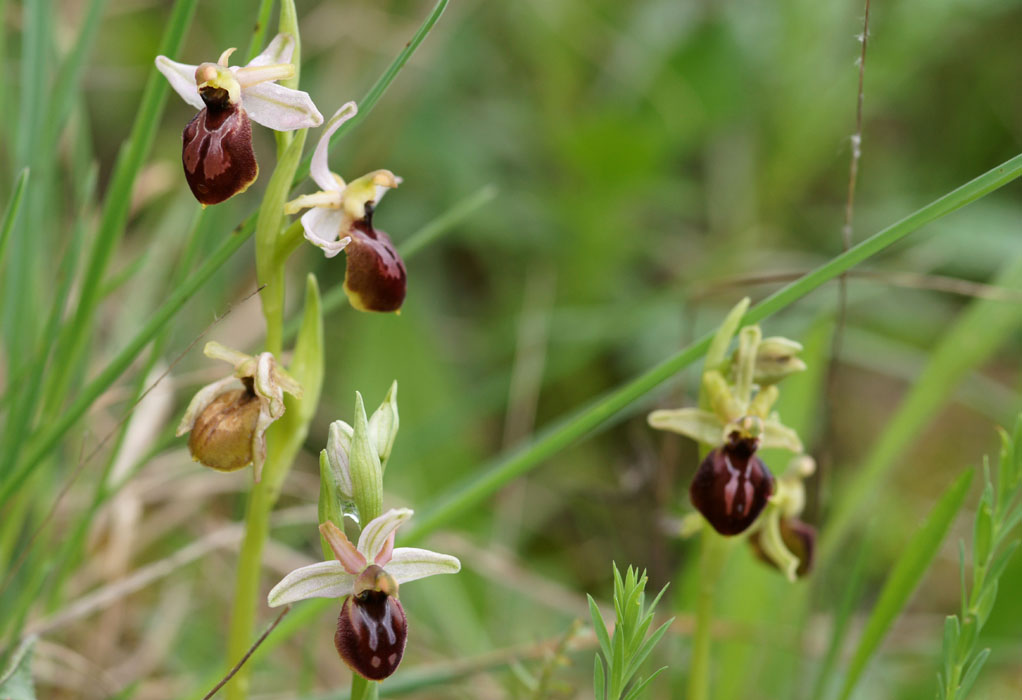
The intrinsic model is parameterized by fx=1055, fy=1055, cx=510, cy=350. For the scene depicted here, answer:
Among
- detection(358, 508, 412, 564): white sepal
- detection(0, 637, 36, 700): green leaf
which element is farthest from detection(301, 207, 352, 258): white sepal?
detection(0, 637, 36, 700): green leaf

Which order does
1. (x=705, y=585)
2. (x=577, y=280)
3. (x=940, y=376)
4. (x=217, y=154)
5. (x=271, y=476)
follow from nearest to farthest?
(x=217, y=154), (x=271, y=476), (x=705, y=585), (x=940, y=376), (x=577, y=280)

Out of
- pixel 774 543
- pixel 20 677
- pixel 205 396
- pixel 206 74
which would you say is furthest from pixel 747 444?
pixel 20 677

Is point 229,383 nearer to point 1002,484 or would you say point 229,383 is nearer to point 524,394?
point 1002,484

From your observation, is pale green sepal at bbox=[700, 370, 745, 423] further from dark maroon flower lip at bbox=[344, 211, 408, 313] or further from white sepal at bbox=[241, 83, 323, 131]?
white sepal at bbox=[241, 83, 323, 131]

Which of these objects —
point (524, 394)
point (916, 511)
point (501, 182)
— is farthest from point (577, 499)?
point (501, 182)

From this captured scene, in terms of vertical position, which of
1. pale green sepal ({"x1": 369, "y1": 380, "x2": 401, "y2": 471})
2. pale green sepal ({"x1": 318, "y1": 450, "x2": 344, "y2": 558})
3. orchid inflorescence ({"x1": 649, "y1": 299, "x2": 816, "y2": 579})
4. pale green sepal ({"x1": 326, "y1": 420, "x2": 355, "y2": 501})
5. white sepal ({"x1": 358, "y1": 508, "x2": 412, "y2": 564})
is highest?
orchid inflorescence ({"x1": 649, "y1": 299, "x2": 816, "y2": 579})

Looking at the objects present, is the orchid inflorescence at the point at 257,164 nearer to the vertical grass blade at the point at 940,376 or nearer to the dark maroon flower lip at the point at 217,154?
the dark maroon flower lip at the point at 217,154

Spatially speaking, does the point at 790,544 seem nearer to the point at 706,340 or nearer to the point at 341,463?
the point at 706,340
